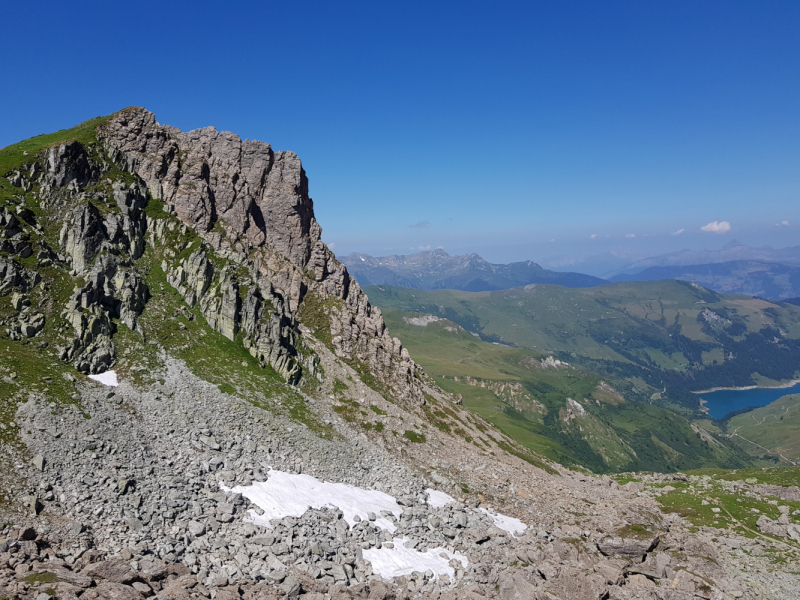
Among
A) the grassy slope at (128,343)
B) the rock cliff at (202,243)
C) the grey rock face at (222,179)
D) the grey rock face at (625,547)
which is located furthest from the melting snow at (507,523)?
the grey rock face at (222,179)

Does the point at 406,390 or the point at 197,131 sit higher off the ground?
the point at 197,131

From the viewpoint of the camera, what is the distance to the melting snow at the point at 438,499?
69.4m

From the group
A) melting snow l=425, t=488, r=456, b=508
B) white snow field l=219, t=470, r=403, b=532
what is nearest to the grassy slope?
white snow field l=219, t=470, r=403, b=532

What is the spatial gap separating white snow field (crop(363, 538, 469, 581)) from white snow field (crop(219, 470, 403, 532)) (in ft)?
14.7

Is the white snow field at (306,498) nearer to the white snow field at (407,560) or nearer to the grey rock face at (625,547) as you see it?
the white snow field at (407,560)

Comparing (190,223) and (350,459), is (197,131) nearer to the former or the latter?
(190,223)

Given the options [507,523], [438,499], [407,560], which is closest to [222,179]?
[438,499]

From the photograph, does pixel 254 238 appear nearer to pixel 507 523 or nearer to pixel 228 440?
pixel 228 440

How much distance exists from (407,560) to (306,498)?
15.6m

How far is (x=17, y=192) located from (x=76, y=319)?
33286 millimetres

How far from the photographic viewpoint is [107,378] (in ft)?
208

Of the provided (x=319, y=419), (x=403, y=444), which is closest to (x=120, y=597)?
(x=319, y=419)

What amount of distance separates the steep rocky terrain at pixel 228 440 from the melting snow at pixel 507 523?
2.94 feet

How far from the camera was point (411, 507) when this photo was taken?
64.6 metres
